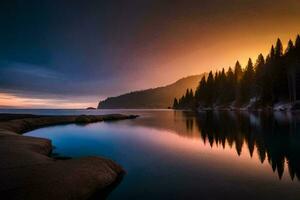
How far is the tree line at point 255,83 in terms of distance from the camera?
7346cm

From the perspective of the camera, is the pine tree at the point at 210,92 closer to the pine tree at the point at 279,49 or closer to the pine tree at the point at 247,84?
the pine tree at the point at 247,84

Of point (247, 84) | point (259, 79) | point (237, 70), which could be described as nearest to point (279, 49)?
point (259, 79)

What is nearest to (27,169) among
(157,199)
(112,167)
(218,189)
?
(112,167)

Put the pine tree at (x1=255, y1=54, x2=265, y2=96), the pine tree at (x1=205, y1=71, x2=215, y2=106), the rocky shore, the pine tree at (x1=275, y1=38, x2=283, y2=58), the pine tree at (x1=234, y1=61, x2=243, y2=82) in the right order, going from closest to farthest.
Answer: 1. the rocky shore
2. the pine tree at (x1=255, y1=54, x2=265, y2=96)
3. the pine tree at (x1=275, y1=38, x2=283, y2=58)
4. the pine tree at (x1=234, y1=61, x2=243, y2=82)
5. the pine tree at (x1=205, y1=71, x2=215, y2=106)

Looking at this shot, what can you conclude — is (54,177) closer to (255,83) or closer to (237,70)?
(255,83)

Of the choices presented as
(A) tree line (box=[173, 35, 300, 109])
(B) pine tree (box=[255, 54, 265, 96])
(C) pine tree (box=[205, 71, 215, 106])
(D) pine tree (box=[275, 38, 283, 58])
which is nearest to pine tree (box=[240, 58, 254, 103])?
(A) tree line (box=[173, 35, 300, 109])

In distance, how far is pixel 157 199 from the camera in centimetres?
850

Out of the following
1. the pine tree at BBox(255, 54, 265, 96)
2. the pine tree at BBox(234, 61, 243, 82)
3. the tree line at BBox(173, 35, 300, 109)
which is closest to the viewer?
the tree line at BBox(173, 35, 300, 109)

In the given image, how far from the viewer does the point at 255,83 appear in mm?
85375

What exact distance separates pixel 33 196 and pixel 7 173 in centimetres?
296

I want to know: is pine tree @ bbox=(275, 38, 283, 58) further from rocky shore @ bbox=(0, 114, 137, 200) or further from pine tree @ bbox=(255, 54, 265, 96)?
rocky shore @ bbox=(0, 114, 137, 200)

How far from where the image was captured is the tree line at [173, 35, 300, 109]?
73463 millimetres

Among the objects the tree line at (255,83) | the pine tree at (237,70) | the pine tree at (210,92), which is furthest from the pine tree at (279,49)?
the pine tree at (210,92)

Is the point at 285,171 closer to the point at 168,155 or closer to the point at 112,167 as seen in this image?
the point at 168,155
